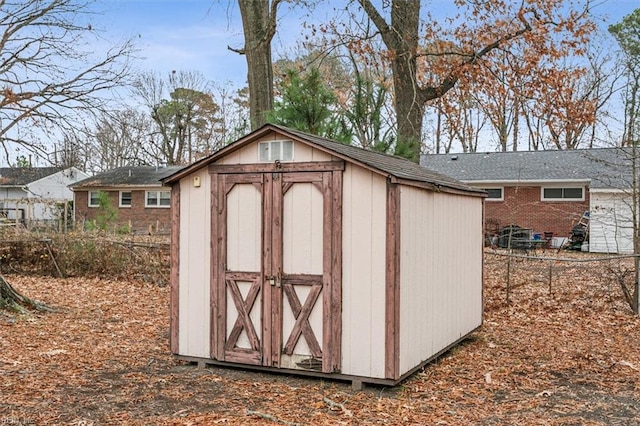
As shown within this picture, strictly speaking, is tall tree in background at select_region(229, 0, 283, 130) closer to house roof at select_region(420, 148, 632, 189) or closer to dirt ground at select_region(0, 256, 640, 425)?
dirt ground at select_region(0, 256, 640, 425)

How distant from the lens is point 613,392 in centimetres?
553

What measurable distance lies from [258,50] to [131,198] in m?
21.0

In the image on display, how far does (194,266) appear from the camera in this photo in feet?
21.0

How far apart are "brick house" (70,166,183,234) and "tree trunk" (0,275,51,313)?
20.0m

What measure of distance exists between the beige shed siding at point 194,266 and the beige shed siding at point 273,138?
13.5 inches

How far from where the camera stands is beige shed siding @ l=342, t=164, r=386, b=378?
5.50 metres

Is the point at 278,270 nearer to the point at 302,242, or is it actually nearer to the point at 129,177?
the point at 302,242

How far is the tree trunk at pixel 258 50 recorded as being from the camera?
11.6m

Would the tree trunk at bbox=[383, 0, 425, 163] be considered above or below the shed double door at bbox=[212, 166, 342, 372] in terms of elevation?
above

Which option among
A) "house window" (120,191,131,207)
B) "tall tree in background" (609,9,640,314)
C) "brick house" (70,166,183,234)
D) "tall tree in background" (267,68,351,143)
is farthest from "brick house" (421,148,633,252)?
"house window" (120,191,131,207)

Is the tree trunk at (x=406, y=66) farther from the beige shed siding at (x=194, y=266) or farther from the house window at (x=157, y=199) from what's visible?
the house window at (x=157, y=199)

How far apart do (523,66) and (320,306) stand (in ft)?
32.0

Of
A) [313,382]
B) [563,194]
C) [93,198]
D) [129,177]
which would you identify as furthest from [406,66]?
[93,198]

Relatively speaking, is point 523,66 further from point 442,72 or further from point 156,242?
point 156,242
